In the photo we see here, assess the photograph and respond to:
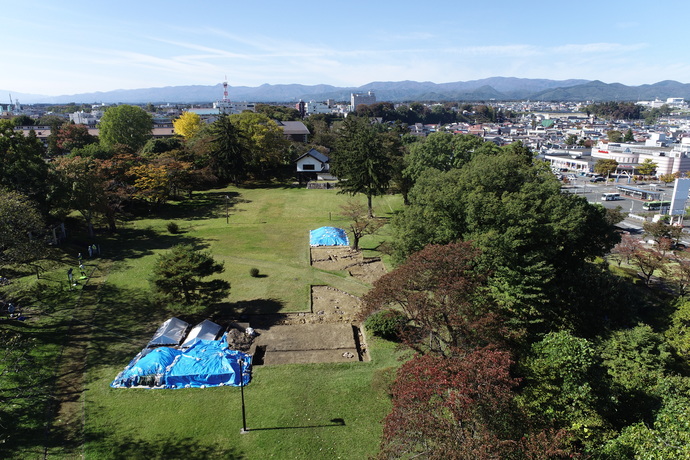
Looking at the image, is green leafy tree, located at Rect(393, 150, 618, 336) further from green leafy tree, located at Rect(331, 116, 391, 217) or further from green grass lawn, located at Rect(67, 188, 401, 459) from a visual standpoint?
green leafy tree, located at Rect(331, 116, 391, 217)

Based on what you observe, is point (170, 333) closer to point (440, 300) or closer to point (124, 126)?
point (440, 300)

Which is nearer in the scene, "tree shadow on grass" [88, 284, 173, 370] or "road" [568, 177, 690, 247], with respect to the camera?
"tree shadow on grass" [88, 284, 173, 370]

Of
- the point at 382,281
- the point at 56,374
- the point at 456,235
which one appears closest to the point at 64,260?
the point at 56,374

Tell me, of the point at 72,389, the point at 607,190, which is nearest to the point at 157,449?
the point at 72,389

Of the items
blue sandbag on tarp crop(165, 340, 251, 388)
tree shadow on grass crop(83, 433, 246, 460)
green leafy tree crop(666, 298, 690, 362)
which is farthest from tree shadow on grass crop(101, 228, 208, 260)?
green leafy tree crop(666, 298, 690, 362)

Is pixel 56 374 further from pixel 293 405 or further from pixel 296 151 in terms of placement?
pixel 296 151

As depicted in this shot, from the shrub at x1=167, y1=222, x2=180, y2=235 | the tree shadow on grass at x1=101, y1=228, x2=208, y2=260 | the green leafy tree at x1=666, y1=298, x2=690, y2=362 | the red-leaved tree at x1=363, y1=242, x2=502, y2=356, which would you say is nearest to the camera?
the red-leaved tree at x1=363, y1=242, x2=502, y2=356

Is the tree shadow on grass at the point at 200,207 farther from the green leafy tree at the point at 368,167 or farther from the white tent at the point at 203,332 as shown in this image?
the white tent at the point at 203,332
